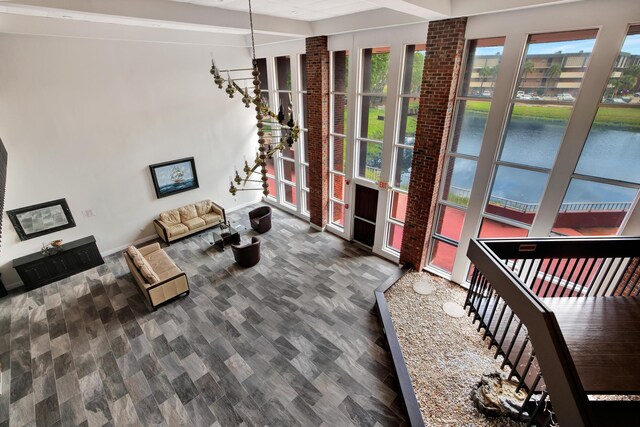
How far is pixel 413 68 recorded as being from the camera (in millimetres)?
5711

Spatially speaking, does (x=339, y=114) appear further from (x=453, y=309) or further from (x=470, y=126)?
(x=453, y=309)

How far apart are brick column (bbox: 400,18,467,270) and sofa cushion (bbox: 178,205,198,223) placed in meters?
6.18

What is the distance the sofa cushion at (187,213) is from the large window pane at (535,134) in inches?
315

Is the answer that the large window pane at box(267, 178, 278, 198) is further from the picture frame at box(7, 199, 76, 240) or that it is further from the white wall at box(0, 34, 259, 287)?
the picture frame at box(7, 199, 76, 240)

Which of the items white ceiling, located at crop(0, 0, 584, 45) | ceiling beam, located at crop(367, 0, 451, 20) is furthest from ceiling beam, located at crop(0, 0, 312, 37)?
ceiling beam, located at crop(367, 0, 451, 20)

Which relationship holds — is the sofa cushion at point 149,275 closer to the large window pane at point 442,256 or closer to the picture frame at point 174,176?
the picture frame at point 174,176

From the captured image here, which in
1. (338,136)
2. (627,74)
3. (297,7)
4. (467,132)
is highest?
(297,7)

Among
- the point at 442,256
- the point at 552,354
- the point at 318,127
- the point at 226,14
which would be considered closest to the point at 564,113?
the point at 442,256

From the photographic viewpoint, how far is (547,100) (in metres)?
4.38

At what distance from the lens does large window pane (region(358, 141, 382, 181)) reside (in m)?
6.91

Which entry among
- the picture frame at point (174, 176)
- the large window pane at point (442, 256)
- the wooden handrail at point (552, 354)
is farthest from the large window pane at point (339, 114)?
the wooden handrail at point (552, 354)

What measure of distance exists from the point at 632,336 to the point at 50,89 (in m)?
9.51

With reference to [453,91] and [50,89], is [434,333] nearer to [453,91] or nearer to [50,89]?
[453,91]

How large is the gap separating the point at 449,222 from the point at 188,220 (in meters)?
7.18
